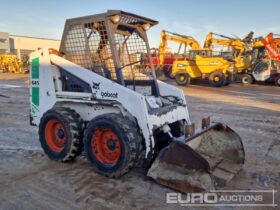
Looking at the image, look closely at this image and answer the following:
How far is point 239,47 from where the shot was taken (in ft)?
59.4

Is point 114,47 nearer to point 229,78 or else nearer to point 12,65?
point 229,78

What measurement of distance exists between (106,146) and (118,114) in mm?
480

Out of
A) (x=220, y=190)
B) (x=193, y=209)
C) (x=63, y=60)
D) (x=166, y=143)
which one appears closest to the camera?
(x=193, y=209)

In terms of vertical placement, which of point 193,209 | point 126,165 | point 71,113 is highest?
point 71,113

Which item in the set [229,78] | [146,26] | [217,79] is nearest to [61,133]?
[146,26]

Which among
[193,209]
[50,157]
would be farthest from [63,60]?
[193,209]

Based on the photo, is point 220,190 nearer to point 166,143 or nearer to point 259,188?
point 259,188

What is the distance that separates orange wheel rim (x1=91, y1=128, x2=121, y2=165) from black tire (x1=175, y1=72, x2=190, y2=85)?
13.8 meters

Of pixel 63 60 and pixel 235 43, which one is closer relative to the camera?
pixel 63 60

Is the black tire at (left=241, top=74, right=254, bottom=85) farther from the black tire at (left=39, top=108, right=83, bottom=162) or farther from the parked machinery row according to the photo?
the black tire at (left=39, top=108, right=83, bottom=162)

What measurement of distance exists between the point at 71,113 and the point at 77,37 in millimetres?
1223

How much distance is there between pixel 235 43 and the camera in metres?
18.2

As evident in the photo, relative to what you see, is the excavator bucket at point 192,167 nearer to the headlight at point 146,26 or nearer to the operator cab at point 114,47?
the operator cab at point 114,47

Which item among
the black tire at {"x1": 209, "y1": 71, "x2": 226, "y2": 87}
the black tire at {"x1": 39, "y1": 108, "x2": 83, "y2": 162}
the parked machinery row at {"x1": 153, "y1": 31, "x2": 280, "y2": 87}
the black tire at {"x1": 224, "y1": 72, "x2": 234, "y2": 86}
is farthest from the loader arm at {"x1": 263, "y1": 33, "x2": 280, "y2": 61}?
the black tire at {"x1": 39, "y1": 108, "x2": 83, "y2": 162}
